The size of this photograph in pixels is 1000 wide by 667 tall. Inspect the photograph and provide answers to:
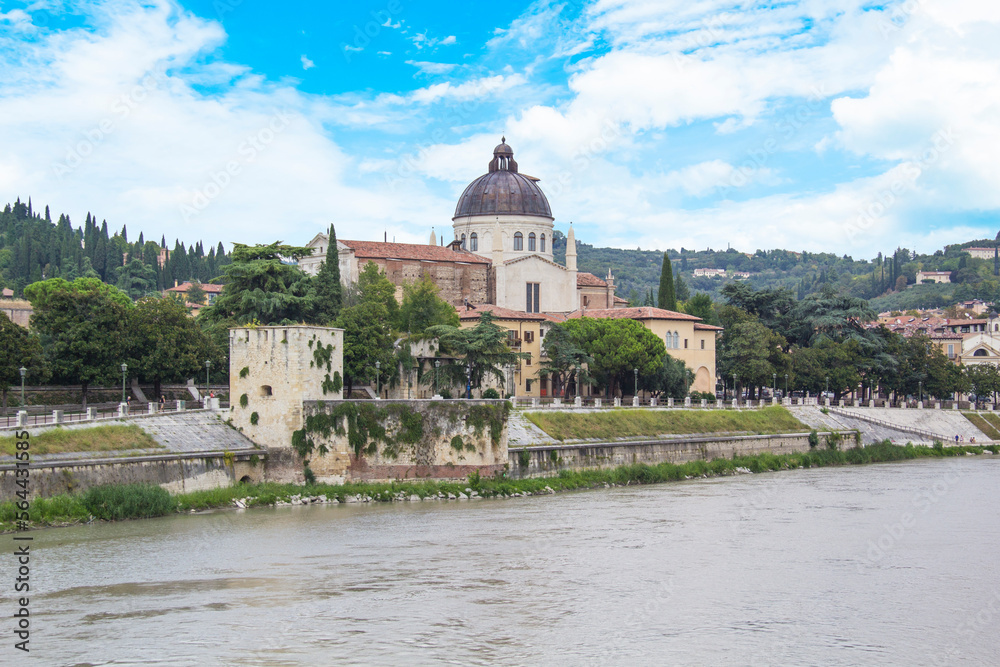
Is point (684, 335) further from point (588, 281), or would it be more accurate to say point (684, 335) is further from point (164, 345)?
point (164, 345)

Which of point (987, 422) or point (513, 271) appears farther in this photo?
point (513, 271)

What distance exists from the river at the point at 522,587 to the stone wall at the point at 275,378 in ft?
12.3

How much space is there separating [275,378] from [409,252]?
3119 cm

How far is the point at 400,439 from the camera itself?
117ft

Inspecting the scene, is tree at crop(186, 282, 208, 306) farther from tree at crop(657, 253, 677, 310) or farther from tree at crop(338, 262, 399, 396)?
tree at crop(338, 262, 399, 396)

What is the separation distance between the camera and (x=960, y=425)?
216 ft

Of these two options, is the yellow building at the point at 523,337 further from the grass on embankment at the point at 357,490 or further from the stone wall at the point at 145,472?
the stone wall at the point at 145,472

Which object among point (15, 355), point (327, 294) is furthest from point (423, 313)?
point (15, 355)

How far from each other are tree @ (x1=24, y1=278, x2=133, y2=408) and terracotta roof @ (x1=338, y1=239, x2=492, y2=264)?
21015 millimetres

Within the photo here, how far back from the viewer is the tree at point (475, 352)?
50250 millimetres

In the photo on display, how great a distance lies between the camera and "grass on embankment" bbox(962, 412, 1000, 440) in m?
66.1

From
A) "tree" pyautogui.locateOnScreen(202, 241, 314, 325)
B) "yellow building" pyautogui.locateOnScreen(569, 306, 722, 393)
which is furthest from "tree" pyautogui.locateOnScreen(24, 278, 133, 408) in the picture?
"yellow building" pyautogui.locateOnScreen(569, 306, 722, 393)

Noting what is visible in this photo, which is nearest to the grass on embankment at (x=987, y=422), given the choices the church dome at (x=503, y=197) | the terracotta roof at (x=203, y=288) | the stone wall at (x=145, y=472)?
the church dome at (x=503, y=197)

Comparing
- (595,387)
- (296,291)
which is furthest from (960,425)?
Result: (296,291)
